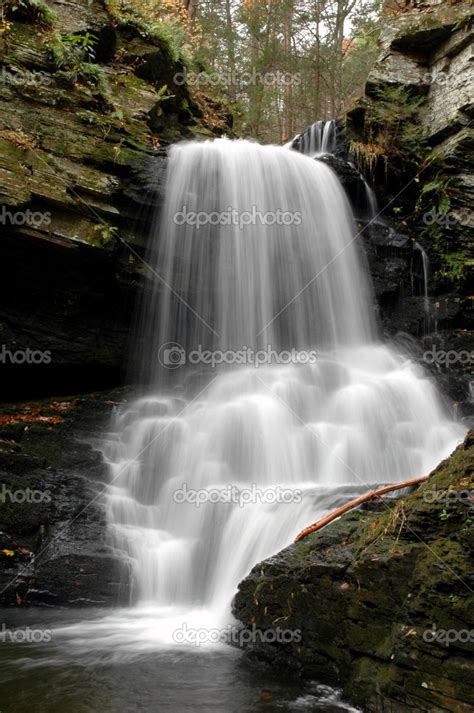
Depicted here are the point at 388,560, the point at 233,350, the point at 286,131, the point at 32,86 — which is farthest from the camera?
the point at 286,131

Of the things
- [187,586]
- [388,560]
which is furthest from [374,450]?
[388,560]

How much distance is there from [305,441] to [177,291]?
3.53 meters

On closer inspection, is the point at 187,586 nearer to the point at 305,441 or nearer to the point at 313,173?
the point at 305,441

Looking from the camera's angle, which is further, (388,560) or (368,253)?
(368,253)

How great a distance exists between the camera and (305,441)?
7.58 meters

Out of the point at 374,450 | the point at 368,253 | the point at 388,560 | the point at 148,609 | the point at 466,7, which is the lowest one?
the point at 148,609
